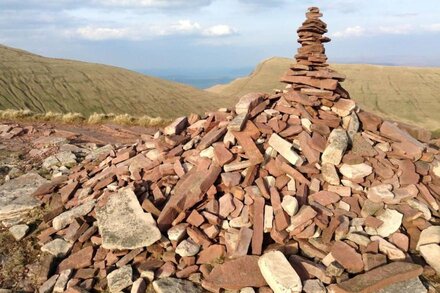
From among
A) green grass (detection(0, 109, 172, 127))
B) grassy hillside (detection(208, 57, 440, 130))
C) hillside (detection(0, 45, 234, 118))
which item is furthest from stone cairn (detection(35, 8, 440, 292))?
grassy hillside (detection(208, 57, 440, 130))

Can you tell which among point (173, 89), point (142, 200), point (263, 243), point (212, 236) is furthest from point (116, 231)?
point (173, 89)

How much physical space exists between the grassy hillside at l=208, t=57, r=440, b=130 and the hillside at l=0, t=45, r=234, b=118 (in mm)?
14433

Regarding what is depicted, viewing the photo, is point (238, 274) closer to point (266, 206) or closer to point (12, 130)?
point (266, 206)

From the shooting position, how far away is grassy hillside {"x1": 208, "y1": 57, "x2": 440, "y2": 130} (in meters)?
58.3

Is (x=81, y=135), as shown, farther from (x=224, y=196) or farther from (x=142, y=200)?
(x=224, y=196)

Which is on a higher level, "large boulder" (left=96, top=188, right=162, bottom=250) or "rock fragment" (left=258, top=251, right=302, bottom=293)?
"large boulder" (left=96, top=188, right=162, bottom=250)

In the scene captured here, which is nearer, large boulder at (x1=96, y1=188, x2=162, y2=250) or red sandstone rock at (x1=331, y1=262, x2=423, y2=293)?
red sandstone rock at (x1=331, y1=262, x2=423, y2=293)

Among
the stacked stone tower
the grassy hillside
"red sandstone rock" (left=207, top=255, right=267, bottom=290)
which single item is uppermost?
the stacked stone tower

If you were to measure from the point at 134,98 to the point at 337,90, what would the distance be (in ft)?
160

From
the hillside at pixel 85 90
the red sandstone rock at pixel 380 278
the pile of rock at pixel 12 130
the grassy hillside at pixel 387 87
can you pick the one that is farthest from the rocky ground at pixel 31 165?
the grassy hillside at pixel 387 87

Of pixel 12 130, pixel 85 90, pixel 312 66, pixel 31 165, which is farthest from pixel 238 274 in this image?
pixel 85 90

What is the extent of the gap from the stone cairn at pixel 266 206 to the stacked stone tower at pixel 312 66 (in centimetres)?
3

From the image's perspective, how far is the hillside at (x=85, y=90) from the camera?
164 ft

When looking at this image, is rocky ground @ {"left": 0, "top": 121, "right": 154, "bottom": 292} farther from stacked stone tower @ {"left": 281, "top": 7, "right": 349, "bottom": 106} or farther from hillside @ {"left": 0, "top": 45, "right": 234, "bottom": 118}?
hillside @ {"left": 0, "top": 45, "right": 234, "bottom": 118}
